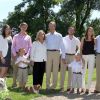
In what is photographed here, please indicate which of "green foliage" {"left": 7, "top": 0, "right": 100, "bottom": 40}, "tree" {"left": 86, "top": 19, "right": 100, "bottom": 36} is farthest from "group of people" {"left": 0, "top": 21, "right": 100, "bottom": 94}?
"tree" {"left": 86, "top": 19, "right": 100, "bottom": 36}

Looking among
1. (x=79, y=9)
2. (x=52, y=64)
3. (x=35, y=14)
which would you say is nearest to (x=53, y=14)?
(x=35, y=14)

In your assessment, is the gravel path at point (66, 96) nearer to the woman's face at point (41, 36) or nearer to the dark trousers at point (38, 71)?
the dark trousers at point (38, 71)

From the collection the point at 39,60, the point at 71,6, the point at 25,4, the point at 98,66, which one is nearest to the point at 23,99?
the point at 39,60

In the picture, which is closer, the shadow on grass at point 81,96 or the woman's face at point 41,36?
the shadow on grass at point 81,96

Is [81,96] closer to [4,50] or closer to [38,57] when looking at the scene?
[38,57]

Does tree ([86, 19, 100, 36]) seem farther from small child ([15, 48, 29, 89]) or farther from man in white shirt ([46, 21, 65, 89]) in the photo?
small child ([15, 48, 29, 89])

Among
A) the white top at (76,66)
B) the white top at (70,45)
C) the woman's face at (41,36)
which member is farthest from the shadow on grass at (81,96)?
the woman's face at (41,36)

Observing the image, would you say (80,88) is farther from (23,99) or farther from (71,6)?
(71,6)

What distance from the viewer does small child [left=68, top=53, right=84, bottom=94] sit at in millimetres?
14641

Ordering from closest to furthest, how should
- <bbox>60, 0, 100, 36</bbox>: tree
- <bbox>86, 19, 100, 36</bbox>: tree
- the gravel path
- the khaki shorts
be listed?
1. the gravel path
2. the khaki shorts
3. <bbox>60, 0, 100, 36</bbox>: tree
4. <bbox>86, 19, 100, 36</bbox>: tree

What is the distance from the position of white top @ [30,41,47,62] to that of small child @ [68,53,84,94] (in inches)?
37.4

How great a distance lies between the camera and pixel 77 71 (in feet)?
48.3

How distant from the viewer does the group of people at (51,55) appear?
14617mm

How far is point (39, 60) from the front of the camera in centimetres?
1477
